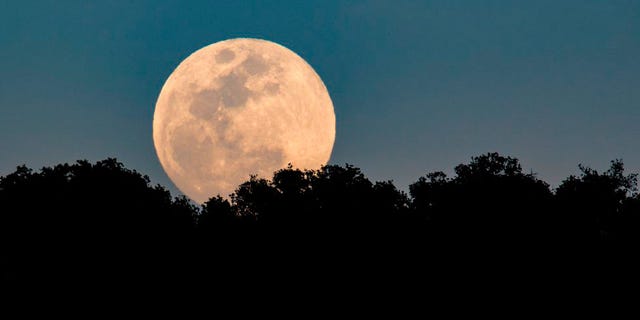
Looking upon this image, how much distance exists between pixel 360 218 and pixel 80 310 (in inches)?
740

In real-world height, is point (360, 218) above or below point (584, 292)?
above

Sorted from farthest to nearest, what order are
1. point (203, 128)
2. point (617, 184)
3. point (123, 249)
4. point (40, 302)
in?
point (203, 128) < point (617, 184) < point (123, 249) < point (40, 302)

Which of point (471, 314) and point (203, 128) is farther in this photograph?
point (203, 128)

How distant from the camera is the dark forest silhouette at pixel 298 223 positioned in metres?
48.5

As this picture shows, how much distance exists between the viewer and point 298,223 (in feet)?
167

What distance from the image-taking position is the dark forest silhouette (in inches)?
1909

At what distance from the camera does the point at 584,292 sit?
46656 millimetres

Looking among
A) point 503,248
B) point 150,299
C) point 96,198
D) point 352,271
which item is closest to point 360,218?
point 352,271

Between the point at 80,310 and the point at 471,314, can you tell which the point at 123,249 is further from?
the point at 471,314

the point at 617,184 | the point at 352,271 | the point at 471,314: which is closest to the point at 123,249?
the point at 352,271

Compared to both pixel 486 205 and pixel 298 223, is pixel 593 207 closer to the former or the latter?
pixel 486 205

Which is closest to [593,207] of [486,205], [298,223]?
[486,205]

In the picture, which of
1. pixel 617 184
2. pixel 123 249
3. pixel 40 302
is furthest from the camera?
pixel 617 184

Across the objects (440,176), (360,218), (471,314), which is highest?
(440,176)
